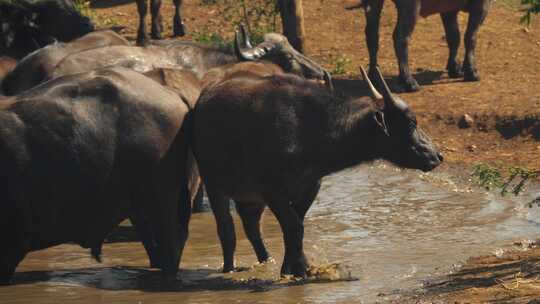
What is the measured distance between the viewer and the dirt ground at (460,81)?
10352 mm

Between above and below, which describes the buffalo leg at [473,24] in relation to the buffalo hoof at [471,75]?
above

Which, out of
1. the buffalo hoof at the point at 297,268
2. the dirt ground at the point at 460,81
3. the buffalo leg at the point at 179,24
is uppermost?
the buffalo hoof at the point at 297,268

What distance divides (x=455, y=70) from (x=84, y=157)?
28.4 feet

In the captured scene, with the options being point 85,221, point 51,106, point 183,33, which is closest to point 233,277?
point 85,221

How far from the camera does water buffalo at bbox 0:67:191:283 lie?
1016cm

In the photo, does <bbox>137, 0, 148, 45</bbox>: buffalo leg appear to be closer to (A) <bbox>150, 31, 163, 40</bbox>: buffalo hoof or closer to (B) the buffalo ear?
(A) <bbox>150, 31, 163, 40</bbox>: buffalo hoof

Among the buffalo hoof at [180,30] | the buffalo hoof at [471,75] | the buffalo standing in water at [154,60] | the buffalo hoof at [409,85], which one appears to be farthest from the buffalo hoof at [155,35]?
the buffalo standing in water at [154,60]

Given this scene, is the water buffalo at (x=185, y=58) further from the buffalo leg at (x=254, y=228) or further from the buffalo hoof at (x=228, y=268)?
the buffalo hoof at (x=228, y=268)

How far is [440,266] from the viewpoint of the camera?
10.6 metres

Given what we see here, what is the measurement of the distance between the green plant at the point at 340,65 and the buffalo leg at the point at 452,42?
1.44 meters

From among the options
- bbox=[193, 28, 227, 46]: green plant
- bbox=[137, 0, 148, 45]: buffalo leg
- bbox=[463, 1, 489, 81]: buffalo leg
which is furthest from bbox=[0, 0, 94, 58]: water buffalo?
bbox=[463, 1, 489, 81]: buffalo leg

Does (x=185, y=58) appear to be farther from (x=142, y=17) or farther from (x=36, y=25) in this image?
(x=142, y=17)

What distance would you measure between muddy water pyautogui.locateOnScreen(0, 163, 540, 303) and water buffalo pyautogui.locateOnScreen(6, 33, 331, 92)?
1.35 metres

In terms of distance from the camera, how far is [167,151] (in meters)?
10.5
